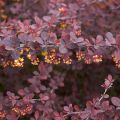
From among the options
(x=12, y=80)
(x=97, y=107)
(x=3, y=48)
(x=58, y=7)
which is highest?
A: (x=58, y=7)

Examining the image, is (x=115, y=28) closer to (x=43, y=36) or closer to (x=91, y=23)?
(x=91, y=23)

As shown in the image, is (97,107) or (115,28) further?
(115,28)

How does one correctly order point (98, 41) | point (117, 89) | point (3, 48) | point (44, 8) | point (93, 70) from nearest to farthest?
point (3, 48) → point (98, 41) → point (117, 89) → point (93, 70) → point (44, 8)

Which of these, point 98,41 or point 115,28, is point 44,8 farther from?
point 98,41

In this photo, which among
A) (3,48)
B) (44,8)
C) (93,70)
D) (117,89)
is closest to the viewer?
(3,48)

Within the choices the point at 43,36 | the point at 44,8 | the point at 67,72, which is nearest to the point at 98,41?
the point at 43,36

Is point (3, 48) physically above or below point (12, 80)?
above
